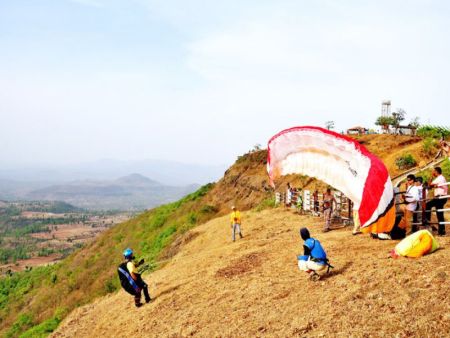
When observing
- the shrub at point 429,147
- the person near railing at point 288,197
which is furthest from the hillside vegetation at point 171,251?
the person near railing at point 288,197

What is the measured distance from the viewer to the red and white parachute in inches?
408

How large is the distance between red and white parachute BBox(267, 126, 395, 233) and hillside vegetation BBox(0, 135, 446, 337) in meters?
1.60

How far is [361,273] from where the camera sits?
10477 millimetres

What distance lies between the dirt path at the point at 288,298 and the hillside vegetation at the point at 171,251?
0.11 meters

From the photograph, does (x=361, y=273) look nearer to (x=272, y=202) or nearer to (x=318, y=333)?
(x=318, y=333)

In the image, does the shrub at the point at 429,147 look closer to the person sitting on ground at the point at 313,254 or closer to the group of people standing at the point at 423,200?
the group of people standing at the point at 423,200

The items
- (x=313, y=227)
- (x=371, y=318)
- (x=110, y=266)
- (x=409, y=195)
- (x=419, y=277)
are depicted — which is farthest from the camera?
(x=110, y=266)

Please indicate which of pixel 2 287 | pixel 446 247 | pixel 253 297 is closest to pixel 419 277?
pixel 446 247

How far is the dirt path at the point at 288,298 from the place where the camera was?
8.23 metres

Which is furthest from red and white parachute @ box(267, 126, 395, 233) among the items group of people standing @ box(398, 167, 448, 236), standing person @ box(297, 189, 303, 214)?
standing person @ box(297, 189, 303, 214)

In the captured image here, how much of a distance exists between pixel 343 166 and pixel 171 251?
18748mm

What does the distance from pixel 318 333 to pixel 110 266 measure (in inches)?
1143

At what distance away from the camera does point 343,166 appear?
11062 mm

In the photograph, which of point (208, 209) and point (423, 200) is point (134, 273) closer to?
point (423, 200)
